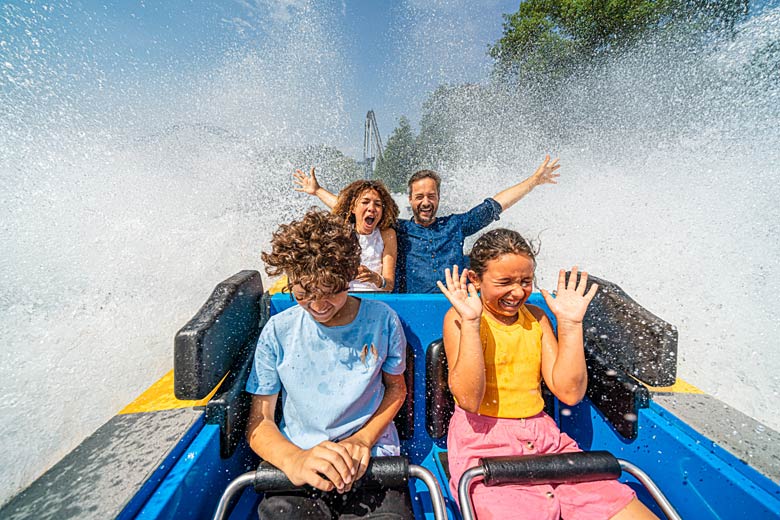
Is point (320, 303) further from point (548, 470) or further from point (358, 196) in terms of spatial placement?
point (358, 196)

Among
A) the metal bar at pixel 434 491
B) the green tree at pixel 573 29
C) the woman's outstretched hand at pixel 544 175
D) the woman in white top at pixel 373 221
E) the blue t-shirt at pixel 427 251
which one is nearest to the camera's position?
the metal bar at pixel 434 491

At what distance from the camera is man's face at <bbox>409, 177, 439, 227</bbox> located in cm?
274

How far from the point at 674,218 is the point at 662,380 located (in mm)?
6022

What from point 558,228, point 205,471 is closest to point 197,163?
point 558,228

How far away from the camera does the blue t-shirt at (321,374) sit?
130 centimetres

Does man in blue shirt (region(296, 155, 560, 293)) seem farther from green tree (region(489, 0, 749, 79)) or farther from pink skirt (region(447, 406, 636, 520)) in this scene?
green tree (region(489, 0, 749, 79))

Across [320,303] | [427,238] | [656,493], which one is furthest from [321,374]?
[427,238]

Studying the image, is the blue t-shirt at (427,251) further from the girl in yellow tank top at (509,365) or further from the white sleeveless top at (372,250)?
the girl in yellow tank top at (509,365)

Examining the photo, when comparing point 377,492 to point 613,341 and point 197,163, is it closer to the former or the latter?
point 613,341

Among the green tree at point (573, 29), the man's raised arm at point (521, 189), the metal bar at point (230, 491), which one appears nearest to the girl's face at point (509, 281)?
the metal bar at point (230, 491)

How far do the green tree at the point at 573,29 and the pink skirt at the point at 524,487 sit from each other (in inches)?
792

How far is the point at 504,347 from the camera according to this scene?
4.93 ft

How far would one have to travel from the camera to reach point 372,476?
112 centimetres

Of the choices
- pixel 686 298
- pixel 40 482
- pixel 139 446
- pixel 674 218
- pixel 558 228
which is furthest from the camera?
pixel 558 228
